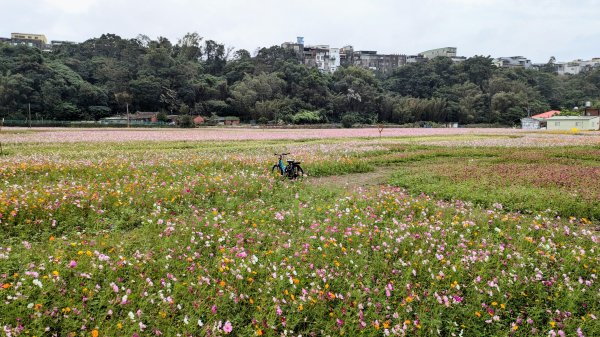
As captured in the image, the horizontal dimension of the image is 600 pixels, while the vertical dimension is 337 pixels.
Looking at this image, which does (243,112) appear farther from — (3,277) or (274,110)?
Answer: (3,277)

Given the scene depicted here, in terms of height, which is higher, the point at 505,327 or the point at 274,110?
the point at 274,110

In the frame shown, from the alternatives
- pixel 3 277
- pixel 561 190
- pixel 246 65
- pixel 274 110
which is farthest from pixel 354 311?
pixel 246 65

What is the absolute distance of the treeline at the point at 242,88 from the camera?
233 feet

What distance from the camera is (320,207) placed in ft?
28.0

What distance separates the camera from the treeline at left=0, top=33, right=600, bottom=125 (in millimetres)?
71062

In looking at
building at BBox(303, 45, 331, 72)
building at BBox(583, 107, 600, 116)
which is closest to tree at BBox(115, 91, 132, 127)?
building at BBox(583, 107, 600, 116)

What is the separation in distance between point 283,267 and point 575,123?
72.9 m

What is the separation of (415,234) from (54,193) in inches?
296

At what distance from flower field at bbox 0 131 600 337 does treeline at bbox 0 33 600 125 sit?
71.7 m

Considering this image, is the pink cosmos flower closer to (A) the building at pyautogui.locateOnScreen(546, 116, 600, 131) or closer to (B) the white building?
(A) the building at pyautogui.locateOnScreen(546, 116, 600, 131)

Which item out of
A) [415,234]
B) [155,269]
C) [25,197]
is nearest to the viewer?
[155,269]

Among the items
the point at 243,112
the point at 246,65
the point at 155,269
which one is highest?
the point at 246,65

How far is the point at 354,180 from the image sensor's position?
13789mm

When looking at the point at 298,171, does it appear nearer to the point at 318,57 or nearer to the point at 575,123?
the point at 575,123
